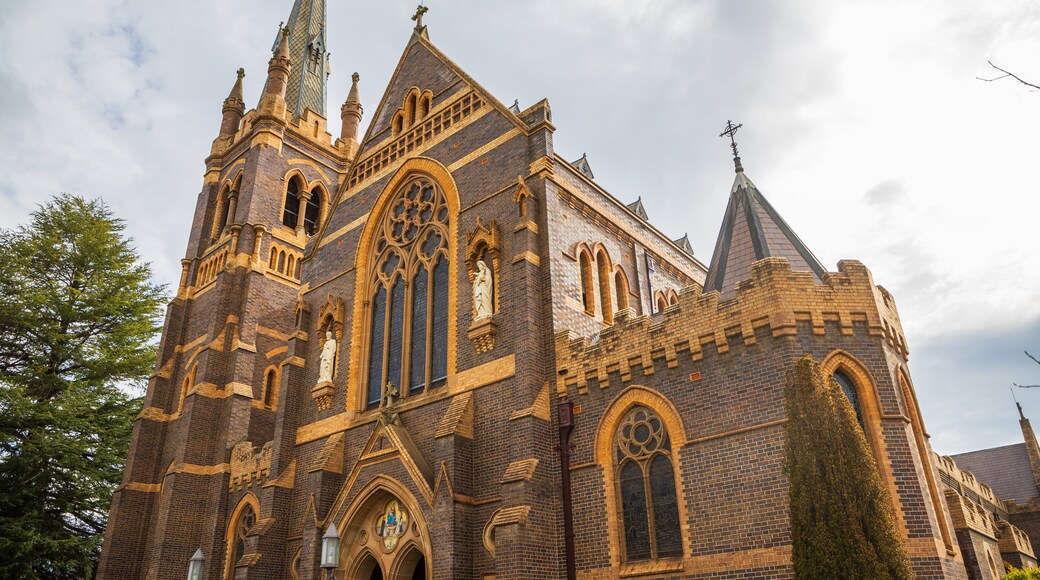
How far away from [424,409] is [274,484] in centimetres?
541

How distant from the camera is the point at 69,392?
27.5 metres

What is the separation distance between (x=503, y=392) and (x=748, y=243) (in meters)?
6.13

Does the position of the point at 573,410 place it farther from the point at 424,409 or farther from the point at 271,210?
the point at 271,210

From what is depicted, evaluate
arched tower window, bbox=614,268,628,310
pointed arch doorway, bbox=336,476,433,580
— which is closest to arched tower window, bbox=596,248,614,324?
arched tower window, bbox=614,268,628,310

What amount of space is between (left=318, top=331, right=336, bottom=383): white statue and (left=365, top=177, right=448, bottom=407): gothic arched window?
1.21 m

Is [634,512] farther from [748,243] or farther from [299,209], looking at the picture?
[299,209]

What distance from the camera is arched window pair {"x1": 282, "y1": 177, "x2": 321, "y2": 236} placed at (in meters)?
32.8

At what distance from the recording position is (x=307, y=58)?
40.7m

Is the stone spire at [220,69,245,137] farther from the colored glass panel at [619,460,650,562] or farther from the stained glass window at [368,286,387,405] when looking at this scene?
the colored glass panel at [619,460,650,562]

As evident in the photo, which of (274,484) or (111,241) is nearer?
(274,484)

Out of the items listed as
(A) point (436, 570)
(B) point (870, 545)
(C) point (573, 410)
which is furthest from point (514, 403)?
(B) point (870, 545)

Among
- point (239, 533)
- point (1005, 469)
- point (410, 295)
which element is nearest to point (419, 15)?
point (410, 295)

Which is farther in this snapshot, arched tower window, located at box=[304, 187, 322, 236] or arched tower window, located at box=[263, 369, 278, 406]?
arched tower window, located at box=[304, 187, 322, 236]

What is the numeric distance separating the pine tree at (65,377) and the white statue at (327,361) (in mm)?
11933
